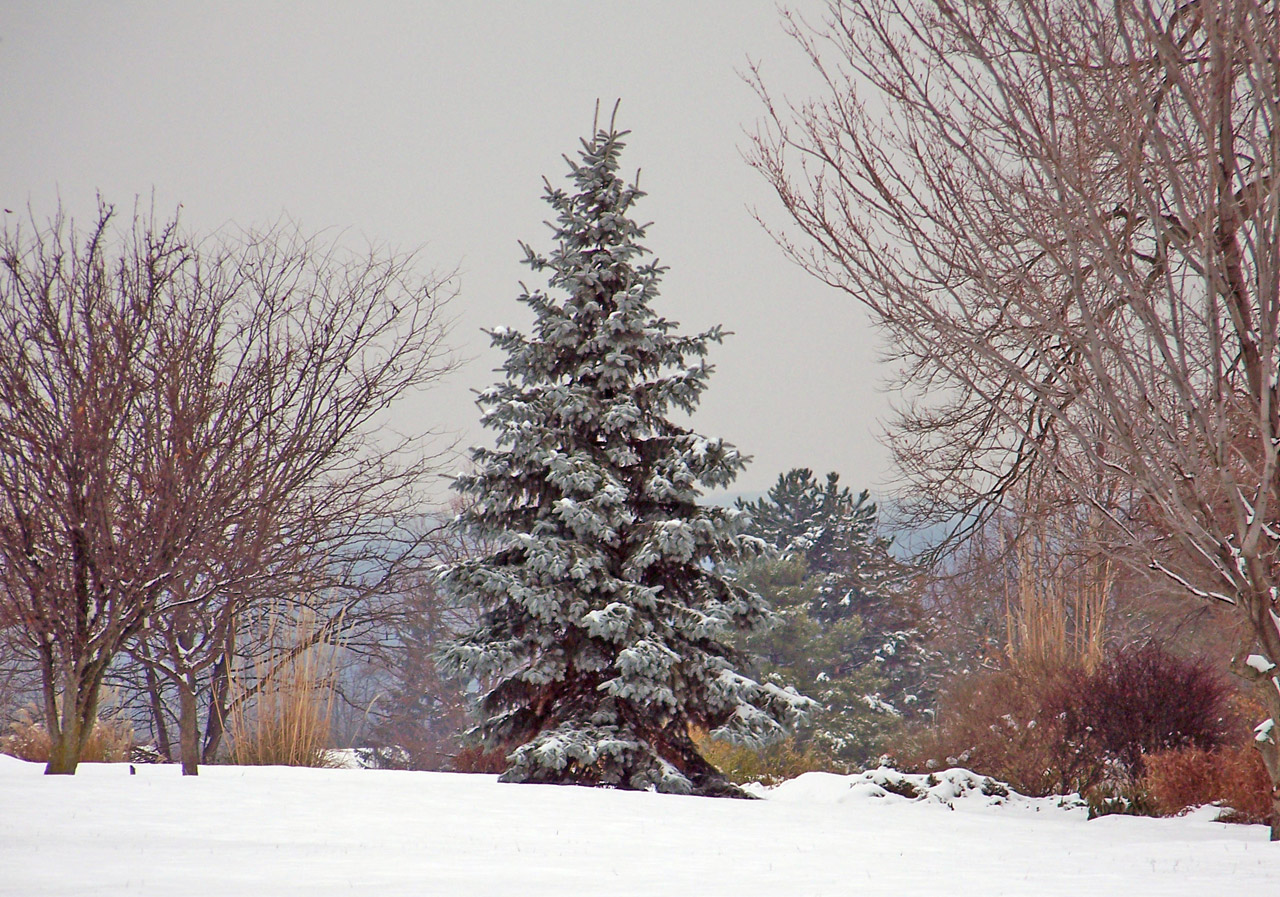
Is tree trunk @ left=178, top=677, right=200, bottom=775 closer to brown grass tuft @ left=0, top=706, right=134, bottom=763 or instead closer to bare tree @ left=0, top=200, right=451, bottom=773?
bare tree @ left=0, top=200, right=451, bottom=773

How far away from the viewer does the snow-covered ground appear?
13.5 ft

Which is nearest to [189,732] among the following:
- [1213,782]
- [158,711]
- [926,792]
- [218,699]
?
[218,699]

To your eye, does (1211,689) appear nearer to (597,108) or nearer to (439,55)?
(597,108)

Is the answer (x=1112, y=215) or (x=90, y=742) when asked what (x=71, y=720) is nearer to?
(x=90, y=742)

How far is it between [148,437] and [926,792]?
26.5 ft

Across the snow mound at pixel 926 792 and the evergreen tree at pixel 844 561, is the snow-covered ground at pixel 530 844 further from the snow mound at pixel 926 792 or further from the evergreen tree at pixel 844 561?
the evergreen tree at pixel 844 561

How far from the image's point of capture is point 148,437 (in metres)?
8.06

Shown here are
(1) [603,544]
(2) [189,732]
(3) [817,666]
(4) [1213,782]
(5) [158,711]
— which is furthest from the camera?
(3) [817,666]

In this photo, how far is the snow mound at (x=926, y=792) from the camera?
9953 mm

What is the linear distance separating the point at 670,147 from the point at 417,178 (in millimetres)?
15993

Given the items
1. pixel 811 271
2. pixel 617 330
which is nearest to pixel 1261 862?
pixel 811 271

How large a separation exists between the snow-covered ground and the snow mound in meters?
1.00

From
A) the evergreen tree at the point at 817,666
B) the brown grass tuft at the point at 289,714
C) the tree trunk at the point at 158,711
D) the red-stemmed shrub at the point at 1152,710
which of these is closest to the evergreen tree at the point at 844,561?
the evergreen tree at the point at 817,666

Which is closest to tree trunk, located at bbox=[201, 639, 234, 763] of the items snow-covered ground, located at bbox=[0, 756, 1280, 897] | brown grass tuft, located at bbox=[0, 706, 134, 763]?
brown grass tuft, located at bbox=[0, 706, 134, 763]
